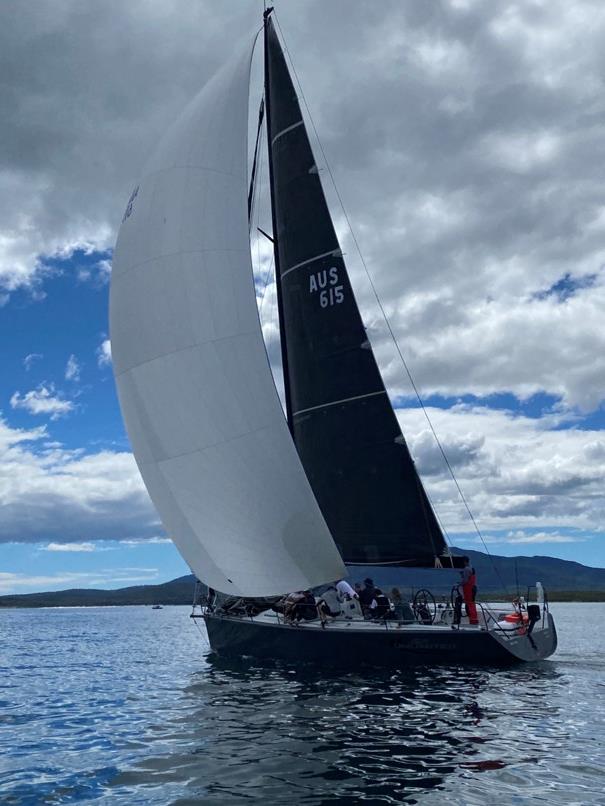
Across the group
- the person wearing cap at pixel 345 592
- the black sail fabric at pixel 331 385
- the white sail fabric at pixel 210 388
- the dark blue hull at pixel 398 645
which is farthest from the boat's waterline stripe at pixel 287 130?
the dark blue hull at pixel 398 645

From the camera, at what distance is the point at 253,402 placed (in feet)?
61.6

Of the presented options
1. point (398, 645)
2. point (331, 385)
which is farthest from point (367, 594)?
point (331, 385)

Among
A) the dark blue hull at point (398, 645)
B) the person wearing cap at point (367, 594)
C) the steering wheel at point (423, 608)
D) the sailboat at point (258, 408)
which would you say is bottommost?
the dark blue hull at point (398, 645)

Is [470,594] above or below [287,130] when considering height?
below

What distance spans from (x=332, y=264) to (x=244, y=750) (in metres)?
16.1

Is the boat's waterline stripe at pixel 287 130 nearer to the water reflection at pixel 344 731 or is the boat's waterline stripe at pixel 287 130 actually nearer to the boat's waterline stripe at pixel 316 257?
the boat's waterline stripe at pixel 316 257

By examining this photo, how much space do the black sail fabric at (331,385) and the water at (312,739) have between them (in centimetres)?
437

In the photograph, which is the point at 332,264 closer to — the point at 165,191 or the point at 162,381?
the point at 165,191

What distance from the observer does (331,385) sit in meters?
23.8

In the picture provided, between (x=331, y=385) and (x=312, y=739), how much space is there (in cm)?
1288

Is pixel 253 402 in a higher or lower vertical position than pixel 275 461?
higher

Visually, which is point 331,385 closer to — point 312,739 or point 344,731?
point 344,731

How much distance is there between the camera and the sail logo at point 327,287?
79.6 feet

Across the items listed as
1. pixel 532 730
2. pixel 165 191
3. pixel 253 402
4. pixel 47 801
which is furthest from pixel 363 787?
pixel 165 191
